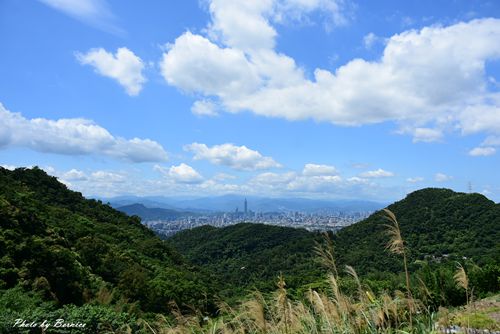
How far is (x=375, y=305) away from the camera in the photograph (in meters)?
3.12

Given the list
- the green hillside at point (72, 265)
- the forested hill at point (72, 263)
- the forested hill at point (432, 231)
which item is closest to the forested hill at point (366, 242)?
the forested hill at point (432, 231)

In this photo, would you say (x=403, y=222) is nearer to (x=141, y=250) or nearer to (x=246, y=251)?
(x=246, y=251)

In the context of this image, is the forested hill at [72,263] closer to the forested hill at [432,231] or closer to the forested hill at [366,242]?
the forested hill at [366,242]

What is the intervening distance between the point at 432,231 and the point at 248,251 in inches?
1375

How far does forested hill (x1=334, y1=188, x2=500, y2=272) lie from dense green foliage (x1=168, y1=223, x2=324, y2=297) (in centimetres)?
751

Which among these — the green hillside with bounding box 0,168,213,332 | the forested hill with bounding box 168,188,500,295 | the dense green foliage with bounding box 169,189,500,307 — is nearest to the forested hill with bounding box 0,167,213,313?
the green hillside with bounding box 0,168,213,332

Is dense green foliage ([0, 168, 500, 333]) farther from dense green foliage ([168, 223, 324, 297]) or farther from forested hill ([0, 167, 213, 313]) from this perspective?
dense green foliage ([168, 223, 324, 297])

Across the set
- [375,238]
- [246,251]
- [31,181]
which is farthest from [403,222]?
[31,181]

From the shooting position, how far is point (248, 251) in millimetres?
85000

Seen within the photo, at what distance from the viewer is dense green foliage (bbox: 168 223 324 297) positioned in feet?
212

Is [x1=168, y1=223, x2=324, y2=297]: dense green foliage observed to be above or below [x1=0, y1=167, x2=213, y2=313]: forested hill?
below

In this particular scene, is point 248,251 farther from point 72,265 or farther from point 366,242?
point 72,265

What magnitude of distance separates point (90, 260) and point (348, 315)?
21564 mm

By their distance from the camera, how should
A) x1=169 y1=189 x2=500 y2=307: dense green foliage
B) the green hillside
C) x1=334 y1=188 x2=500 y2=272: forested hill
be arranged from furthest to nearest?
x1=169 y1=189 x2=500 y2=307: dense green foliage
x1=334 y1=188 x2=500 y2=272: forested hill
the green hillside
